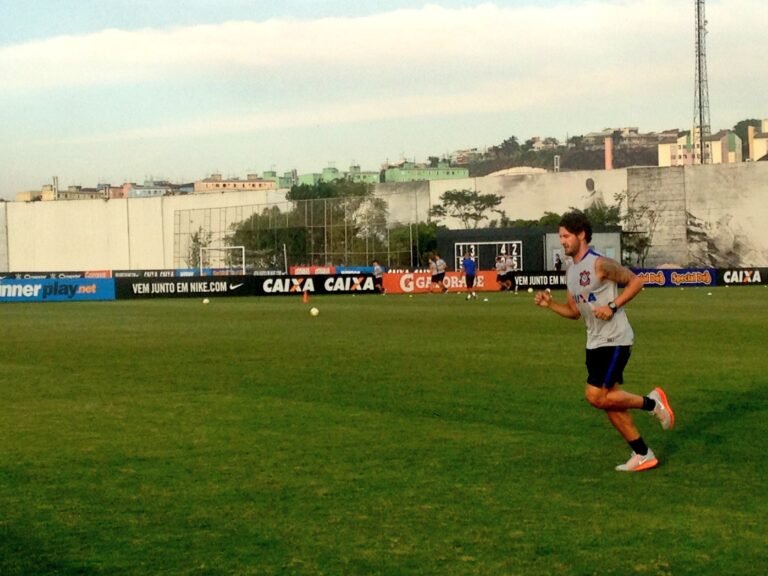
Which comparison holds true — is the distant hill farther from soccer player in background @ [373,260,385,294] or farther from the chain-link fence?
soccer player in background @ [373,260,385,294]

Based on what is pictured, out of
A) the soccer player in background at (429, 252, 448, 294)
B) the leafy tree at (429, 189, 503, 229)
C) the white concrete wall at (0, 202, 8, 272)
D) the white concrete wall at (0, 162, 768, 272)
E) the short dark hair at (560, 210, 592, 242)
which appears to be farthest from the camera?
the white concrete wall at (0, 202, 8, 272)

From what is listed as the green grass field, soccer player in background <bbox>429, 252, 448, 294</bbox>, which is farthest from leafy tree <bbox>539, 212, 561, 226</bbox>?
the green grass field

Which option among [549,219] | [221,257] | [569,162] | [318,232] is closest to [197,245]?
[221,257]

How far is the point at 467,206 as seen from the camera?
4390 inches

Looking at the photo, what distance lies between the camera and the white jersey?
987cm

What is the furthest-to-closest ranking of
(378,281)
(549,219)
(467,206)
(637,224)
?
1. (467,206)
2. (549,219)
3. (637,224)
4. (378,281)

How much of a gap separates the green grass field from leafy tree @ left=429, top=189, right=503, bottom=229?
89.0 metres

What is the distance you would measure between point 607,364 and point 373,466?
204cm

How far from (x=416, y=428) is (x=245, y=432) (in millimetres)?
1667

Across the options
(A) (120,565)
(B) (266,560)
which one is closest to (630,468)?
(B) (266,560)

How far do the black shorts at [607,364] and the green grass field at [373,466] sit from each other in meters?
0.72

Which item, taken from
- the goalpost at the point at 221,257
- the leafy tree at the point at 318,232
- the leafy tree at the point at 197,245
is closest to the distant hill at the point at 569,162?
the goalpost at the point at 221,257

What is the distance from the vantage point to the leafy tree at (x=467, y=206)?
365 feet

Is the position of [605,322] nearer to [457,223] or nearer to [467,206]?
[467,206]
